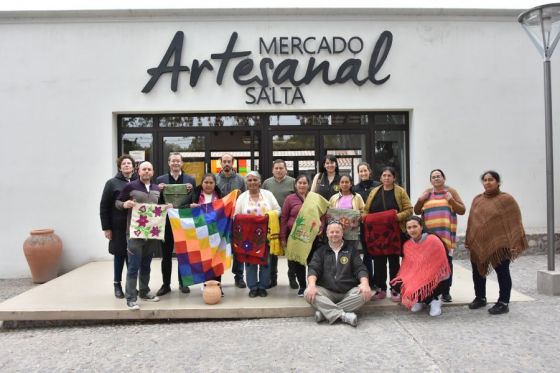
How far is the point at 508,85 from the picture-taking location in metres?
8.84

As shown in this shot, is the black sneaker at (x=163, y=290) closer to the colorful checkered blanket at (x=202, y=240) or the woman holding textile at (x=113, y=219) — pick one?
the colorful checkered blanket at (x=202, y=240)

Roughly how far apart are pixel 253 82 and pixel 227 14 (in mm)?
1430

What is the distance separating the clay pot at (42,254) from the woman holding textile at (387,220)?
5877 millimetres

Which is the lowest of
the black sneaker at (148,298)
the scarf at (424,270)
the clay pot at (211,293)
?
the black sneaker at (148,298)

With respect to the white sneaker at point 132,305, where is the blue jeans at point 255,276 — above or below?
above

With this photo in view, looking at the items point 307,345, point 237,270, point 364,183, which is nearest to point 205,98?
point 237,270

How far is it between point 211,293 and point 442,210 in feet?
9.72

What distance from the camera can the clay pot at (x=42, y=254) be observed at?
773 centimetres

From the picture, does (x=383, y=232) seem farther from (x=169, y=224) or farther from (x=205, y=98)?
(x=205, y=98)

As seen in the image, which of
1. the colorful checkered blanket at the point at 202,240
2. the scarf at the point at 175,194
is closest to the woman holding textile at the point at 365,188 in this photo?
the colorful checkered blanket at the point at 202,240

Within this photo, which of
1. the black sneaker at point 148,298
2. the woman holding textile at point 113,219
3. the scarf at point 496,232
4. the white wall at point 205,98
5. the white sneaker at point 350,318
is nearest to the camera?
the white sneaker at point 350,318

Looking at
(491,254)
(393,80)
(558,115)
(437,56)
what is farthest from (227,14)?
(558,115)

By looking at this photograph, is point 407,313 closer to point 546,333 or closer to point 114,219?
point 546,333

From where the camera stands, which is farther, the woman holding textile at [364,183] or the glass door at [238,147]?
the glass door at [238,147]
